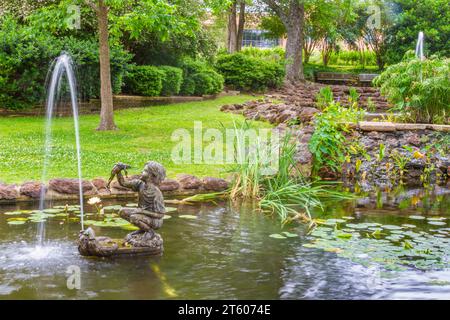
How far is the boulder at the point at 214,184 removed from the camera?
9.58 m

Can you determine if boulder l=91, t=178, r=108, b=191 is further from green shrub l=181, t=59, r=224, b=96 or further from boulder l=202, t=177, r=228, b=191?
green shrub l=181, t=59, r=224, b=96

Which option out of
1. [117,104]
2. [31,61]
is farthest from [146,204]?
[117,104]

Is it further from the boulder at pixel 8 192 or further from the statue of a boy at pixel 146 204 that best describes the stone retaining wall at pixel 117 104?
the statue of a boy at pixel 146 204

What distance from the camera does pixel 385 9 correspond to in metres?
33.4

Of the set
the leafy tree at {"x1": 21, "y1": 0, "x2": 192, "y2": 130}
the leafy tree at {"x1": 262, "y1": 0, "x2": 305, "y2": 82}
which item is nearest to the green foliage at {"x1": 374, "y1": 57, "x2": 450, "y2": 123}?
the leafy tree at {"x1": 21, "y1": 0, "x2": 192, "y2": 130}

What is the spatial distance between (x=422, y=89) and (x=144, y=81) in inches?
363

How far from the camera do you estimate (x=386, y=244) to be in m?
7.01

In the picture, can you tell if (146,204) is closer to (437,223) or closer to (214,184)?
(214,184)

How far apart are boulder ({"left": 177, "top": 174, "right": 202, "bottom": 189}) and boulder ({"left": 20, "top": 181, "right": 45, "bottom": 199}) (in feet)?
6.43

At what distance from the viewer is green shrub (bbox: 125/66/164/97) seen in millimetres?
19141

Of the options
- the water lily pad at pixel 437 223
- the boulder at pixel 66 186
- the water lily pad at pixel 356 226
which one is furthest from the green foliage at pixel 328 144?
the boulder at pixel 66 186
